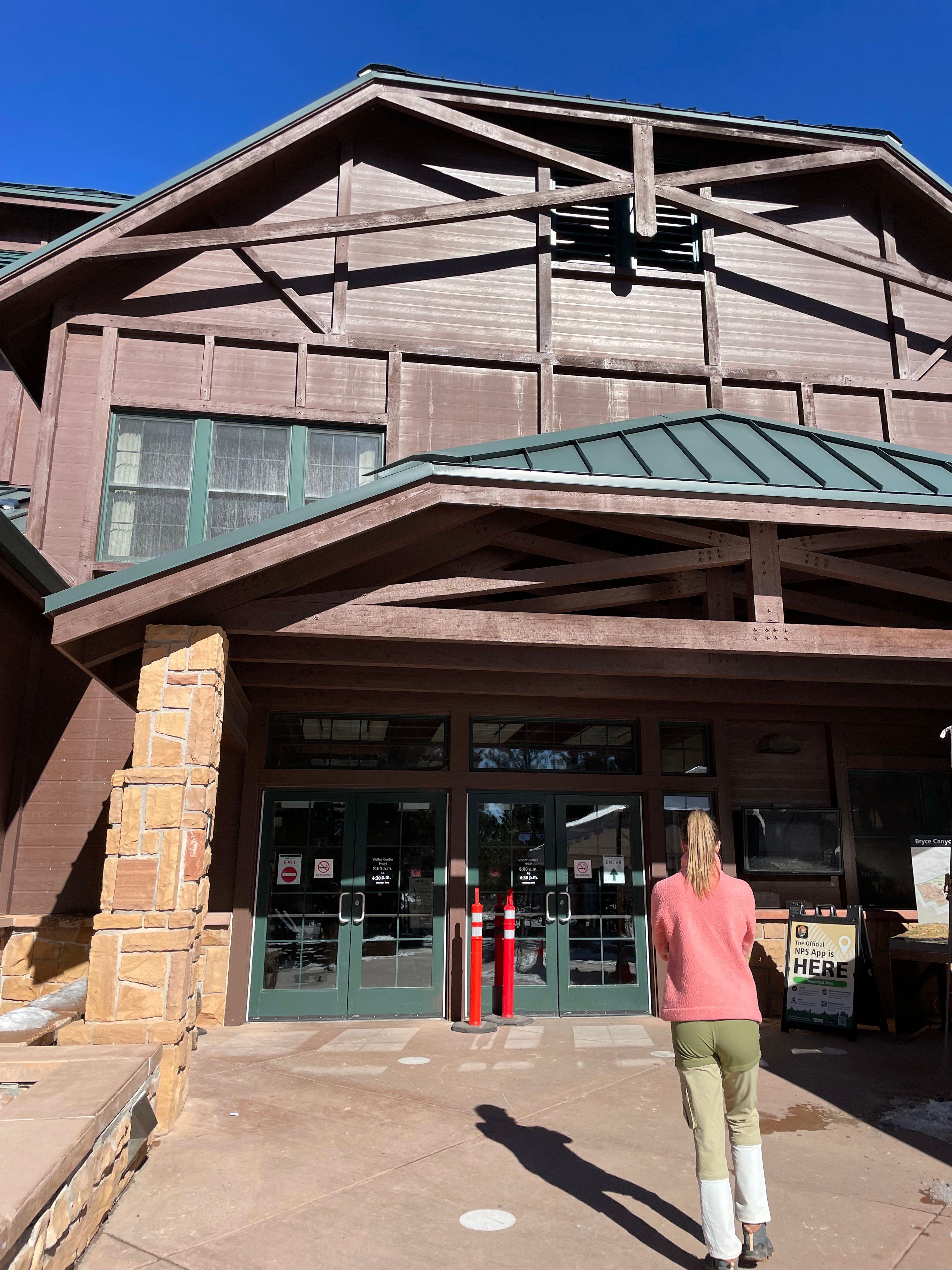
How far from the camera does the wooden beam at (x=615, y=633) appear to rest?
603 centimetres

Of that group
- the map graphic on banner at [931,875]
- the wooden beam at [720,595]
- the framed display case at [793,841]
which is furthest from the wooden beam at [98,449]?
the map graphic on banner at [931,875]

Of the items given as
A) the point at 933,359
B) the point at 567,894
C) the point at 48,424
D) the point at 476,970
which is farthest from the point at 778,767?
the point at 48,424

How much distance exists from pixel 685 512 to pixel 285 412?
5.07 m

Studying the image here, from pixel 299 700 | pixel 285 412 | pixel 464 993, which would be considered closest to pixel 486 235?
pixel 285 412

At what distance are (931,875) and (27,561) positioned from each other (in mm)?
8165

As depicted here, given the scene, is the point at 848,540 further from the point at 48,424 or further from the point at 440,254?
the point at 48,424

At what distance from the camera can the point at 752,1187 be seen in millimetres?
3604

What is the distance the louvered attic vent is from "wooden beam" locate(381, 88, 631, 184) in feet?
0.99

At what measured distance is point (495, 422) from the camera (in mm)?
9867

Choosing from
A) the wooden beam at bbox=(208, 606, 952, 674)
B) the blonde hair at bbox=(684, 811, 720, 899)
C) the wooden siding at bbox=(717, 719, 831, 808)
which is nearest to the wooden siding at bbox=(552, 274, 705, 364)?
the wooden siding at bbox=(717, 719, 831, 808)

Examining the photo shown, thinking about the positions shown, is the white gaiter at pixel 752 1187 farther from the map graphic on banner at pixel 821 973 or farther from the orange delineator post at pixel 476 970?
the map graphic on banner at pixel 821 973

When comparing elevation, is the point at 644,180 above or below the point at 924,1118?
above

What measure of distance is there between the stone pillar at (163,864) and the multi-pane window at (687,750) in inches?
216

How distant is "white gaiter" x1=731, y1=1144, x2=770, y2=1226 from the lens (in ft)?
11.8
